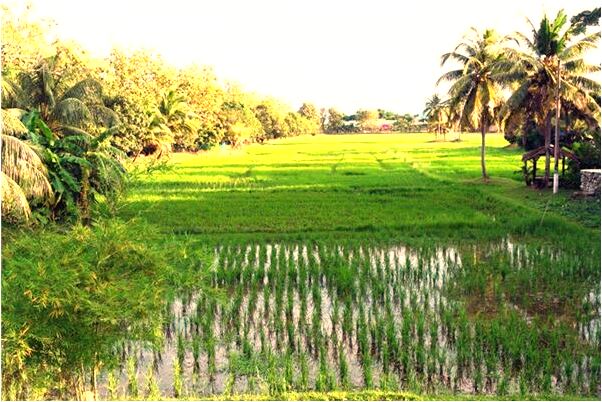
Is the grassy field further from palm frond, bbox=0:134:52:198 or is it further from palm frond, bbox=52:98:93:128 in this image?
palm frond, bbox=52:98:93:128

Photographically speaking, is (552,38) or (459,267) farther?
(552,38)

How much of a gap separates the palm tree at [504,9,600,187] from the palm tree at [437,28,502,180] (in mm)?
2531

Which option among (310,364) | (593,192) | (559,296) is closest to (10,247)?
(310,364)

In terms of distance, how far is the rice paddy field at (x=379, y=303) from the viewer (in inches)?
254

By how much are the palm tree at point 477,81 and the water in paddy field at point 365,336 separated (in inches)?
556

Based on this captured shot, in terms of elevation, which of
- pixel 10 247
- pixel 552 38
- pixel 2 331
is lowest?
pixel 2 331

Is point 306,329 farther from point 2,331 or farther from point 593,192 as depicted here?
point 593,192

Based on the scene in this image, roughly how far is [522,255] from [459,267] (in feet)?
5.60

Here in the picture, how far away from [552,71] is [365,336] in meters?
16.8

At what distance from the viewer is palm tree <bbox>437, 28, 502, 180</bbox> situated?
24297mm

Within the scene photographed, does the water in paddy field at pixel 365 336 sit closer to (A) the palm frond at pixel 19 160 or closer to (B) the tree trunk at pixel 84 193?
(A) the palm frond at pixel 19 160

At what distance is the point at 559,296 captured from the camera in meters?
9.60

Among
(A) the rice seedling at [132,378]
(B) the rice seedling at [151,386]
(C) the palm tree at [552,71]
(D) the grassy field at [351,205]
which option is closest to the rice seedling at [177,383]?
(B) the rice seedling at [151,386]

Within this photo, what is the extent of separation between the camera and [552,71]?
827 inches
